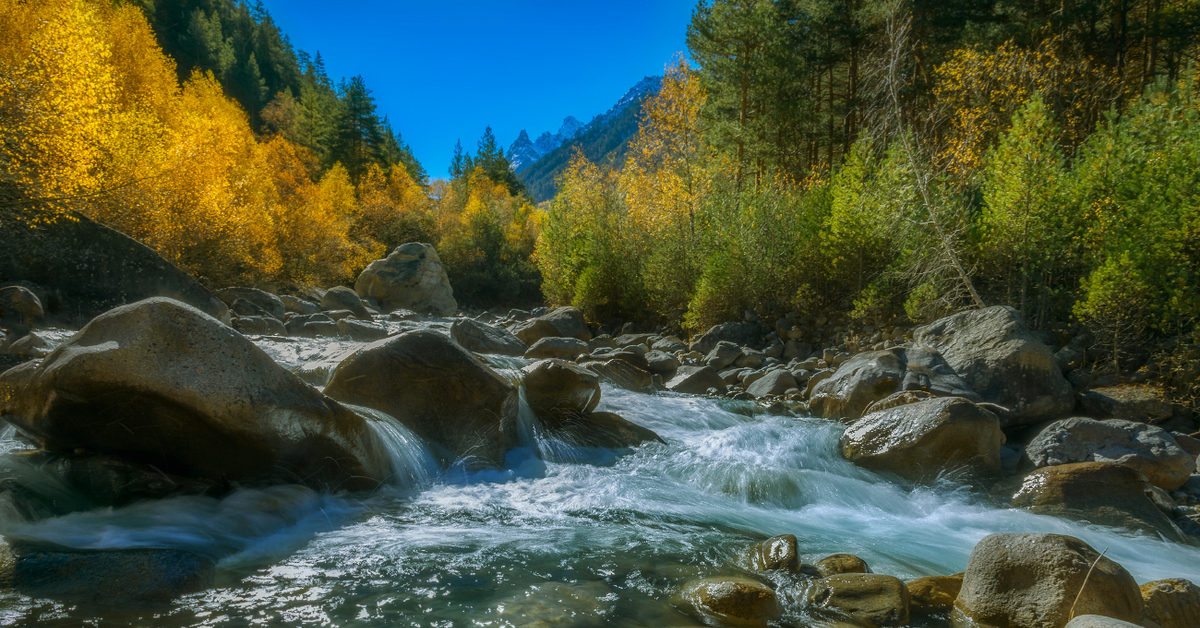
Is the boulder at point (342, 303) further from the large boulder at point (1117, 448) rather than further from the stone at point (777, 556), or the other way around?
the large boulder at point (1117, 448)

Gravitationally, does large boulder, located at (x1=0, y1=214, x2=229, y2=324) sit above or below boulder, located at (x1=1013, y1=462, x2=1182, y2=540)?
above

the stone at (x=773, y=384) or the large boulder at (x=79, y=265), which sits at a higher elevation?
the large boulder at (x=79, y=265)

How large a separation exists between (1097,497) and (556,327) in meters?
12.3

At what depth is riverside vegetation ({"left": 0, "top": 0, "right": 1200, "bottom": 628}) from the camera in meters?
3.74

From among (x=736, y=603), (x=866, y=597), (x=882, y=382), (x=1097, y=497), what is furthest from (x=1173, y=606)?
(x=882, y=382)

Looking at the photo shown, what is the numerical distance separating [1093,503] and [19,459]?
9.30 meters

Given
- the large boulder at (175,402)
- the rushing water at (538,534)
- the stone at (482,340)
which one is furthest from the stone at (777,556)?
the stone at (482,340)

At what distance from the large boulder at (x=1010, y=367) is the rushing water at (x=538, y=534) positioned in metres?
2.64

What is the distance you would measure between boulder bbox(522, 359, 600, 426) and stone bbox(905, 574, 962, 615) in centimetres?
473

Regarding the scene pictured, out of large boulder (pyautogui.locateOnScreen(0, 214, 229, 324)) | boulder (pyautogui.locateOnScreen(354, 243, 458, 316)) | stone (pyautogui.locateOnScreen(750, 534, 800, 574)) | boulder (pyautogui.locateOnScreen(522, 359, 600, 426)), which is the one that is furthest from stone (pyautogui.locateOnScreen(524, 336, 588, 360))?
boulder (pyautogui.locateOnScreen(354, 243, 458, 316))

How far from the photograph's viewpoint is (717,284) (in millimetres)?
15023

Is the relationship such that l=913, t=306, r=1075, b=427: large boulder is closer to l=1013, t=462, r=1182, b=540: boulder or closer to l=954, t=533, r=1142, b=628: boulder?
l=1013, t=462, r=1182, b=540: boulder

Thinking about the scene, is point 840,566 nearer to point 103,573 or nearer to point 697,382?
point 103,573

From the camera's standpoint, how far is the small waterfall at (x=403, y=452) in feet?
19.2
